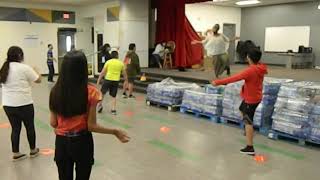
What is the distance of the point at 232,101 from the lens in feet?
22.3

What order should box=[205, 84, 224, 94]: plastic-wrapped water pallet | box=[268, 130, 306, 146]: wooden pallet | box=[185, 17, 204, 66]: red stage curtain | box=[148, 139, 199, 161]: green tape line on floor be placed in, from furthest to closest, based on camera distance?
box=[185, 17, 204, 66]: red stage curtain → box=[205, 84, 224, 94]: plastic-wrapped water pallet → box=[268, 130, 306, 146]: wooden pallet → box=[148, 139, 199, 161]: green tape line on floor

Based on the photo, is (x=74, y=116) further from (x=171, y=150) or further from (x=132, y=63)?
(x=132, y=63)

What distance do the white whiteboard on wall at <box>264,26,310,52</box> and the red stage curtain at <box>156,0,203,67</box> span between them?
517cm

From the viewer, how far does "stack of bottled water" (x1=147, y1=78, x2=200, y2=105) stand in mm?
8297

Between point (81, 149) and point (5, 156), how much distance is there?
303cm

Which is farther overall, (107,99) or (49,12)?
(49,12)

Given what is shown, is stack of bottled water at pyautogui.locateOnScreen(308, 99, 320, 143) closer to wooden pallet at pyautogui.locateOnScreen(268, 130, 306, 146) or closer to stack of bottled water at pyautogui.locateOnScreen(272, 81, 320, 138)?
stack of bottled water at pyautogui.locateOnScreen(272, 81, 320, 138)

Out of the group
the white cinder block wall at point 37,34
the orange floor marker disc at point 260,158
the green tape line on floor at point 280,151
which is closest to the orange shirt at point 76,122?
the orange floor marker disc at point 260,158

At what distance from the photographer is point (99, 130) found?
2363mm

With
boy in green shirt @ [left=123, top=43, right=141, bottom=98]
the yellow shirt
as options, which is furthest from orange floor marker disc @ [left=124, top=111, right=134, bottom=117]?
boy in green shirt @ [left=123, top=43, right=141, bottom=98]

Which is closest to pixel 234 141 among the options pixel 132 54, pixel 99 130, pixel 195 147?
pixel 195 147

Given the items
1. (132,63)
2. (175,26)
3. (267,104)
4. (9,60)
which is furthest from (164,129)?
(175,26)

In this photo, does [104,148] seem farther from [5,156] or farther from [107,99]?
[107,99]

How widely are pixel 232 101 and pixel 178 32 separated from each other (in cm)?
779
